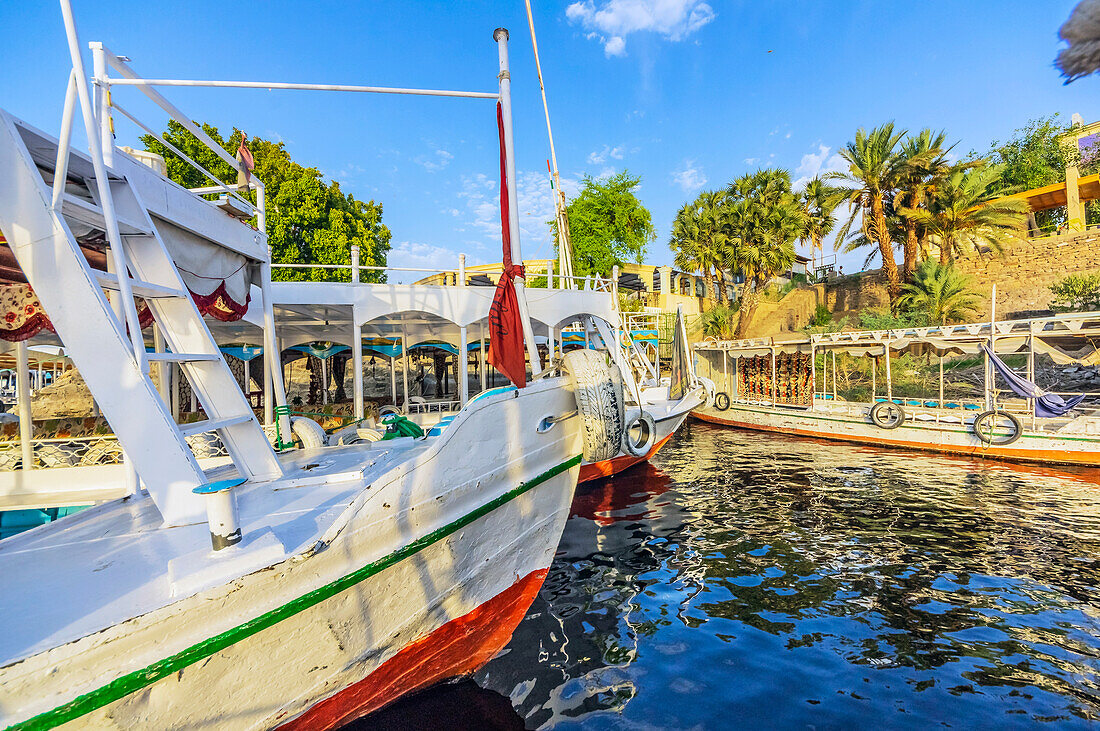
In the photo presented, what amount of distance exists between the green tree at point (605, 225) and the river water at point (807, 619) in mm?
25495

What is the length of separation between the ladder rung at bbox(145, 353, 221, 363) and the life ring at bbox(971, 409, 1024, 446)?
17279mm

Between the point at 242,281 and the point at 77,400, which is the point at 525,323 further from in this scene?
the point at 77,400

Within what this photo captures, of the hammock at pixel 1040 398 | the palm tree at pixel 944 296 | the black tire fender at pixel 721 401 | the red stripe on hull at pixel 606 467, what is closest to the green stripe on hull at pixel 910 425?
the black tire fender at pixel 721 401

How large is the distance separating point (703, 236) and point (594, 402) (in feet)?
99.0

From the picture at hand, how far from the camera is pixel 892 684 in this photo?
4.18 meters

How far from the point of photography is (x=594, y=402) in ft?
17.2

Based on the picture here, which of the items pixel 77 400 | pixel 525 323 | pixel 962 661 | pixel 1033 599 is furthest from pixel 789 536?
pixel 77 400

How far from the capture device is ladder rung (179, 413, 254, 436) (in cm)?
345

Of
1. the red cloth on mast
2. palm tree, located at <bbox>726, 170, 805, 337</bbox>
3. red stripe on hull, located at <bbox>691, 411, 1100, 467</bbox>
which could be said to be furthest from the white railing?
palm tree, located at <bbox>726, 170, 805, 337</bbox>

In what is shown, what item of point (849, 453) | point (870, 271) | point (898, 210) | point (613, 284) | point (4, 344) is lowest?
point (849, 453)

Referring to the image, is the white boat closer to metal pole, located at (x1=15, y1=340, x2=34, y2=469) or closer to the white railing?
the white railing

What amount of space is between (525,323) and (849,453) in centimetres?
1324

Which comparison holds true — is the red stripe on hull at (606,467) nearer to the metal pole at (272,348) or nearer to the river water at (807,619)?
the river water at (807,619)

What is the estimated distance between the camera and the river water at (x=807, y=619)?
3889 mm
